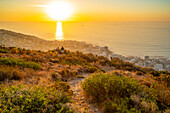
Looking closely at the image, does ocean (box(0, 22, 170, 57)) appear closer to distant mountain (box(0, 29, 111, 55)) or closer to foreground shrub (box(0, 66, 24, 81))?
distant mountain (box(0, 29, 111, 55))

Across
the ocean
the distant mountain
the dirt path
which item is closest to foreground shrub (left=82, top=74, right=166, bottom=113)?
the dirt path

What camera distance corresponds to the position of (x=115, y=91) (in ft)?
15.3

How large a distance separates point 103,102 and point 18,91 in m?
2.98

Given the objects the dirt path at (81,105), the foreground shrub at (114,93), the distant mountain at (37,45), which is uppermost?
the distant mountain at (37,45)

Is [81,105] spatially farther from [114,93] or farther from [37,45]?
[37,45]

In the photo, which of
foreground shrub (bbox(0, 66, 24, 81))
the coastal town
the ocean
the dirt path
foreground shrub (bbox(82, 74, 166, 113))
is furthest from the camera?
the ocean

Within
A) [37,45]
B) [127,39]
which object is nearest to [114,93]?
[37,45]

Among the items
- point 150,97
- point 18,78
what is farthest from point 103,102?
point 18,78

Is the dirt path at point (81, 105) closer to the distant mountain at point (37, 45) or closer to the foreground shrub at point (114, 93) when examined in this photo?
the foreground shrub at point (114, 93)

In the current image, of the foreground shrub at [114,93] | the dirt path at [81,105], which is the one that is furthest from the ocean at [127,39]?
the dirt path at [81,105]

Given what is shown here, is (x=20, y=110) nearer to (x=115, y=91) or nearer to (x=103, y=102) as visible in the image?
(x=103, y=102)

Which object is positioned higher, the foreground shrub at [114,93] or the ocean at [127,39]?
the ocean at [127,39]

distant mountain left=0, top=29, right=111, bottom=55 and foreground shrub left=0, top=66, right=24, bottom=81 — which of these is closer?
foreground shrub left=0, top=66, right=24, bottom=81

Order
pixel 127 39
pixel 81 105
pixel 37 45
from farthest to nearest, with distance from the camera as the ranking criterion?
pixel 127 39
pixel 37 45
pixel 81 105
